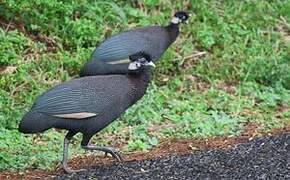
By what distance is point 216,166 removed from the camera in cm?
620

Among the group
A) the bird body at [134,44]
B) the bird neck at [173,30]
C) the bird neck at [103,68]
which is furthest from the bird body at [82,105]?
the bird neck at [173,30]

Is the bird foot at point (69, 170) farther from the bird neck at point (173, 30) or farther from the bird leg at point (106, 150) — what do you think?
the bird neck at point (173, 30)

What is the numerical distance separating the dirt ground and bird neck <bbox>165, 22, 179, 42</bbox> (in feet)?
8.35

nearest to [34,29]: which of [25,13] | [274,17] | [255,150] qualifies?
[25,13]

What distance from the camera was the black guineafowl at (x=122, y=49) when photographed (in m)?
8.37

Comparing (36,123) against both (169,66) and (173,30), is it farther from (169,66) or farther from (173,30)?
(169,66)

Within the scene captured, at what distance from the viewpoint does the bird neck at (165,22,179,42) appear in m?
9.48

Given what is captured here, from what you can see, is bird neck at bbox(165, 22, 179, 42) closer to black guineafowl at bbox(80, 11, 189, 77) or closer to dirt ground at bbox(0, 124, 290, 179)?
black guineafowl at bbox(80, 11, 189, 77)

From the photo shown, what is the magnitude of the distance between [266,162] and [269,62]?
451 centimetres

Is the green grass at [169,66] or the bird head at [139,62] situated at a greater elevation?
the bird head at [139,62]

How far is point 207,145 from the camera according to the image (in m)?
7.36

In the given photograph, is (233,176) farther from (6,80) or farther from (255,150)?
(6,80)

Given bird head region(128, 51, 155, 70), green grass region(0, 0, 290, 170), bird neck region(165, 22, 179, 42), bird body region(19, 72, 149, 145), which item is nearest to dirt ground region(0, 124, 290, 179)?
bird body region(19, 72, 149, 145)

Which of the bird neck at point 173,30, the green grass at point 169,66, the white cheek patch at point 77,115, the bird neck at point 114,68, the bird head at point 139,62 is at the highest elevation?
the bird head at point 139,62
